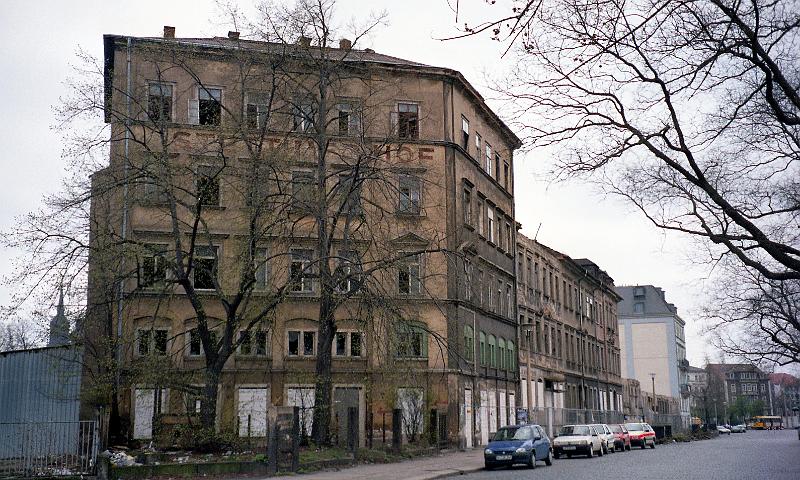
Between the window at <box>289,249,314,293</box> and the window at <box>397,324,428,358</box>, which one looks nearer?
the window at <box>289,249,314,293</box>

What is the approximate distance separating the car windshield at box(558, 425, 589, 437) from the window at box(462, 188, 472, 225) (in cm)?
1163

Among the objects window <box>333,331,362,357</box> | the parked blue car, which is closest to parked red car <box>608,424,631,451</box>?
window <box>333,331,362,357</box>

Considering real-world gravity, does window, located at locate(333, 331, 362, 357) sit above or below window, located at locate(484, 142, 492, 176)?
below

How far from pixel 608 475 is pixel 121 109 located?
19.8 meters

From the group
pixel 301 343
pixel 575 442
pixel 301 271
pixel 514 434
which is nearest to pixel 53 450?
pixel 301 271

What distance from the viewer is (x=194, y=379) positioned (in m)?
31.2

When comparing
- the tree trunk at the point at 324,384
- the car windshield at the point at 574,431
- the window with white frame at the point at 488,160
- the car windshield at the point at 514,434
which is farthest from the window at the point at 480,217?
the tree trunk at the point at 324,384

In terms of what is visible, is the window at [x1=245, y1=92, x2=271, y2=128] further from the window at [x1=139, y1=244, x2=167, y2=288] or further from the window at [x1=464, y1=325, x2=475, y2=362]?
the window at [x1=464, y1=325, x2=475, y2=362]

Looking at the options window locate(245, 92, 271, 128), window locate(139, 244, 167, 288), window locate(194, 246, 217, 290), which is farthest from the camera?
window locate(194, 246, 217, 290)

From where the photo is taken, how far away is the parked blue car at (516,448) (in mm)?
30566

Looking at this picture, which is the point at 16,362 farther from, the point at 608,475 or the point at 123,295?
the point at 608,475

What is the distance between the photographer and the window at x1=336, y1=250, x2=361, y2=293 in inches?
1142

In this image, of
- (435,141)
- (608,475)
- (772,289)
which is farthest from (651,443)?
(608,475)

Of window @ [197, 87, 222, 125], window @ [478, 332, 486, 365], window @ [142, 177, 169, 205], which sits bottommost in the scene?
window @ [478, 332, 486, 365]
